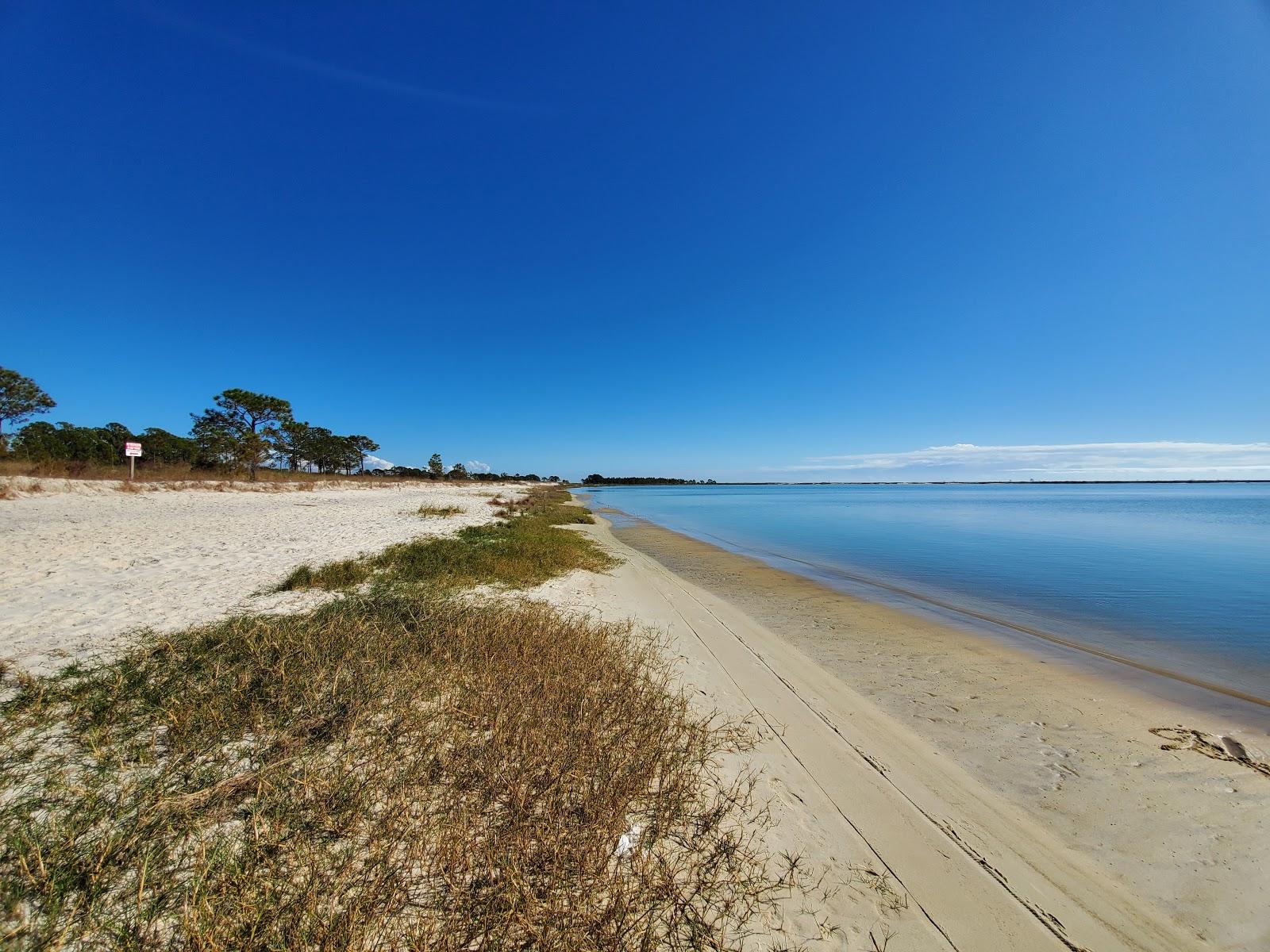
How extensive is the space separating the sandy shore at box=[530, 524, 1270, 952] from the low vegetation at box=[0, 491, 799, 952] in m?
0.66

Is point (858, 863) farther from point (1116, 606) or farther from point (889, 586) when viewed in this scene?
point (1116, 606)

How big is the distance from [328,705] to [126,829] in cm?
140

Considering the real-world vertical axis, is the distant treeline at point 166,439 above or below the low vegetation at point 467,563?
above

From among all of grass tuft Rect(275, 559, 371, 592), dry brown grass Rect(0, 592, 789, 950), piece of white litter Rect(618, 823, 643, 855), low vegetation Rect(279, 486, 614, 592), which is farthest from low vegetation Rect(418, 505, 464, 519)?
piece of white litter Rect(618, 823, 643, 855)

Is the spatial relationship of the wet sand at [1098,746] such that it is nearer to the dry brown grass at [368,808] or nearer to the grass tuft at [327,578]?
the dry brown grass at [368,808]

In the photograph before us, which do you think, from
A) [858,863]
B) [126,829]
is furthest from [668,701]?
[126,829]

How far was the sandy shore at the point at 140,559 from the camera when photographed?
20.1 ft

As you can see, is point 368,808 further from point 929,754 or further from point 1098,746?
point 1098,746

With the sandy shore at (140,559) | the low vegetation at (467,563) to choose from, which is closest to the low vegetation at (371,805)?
the sandy shore at (140,559)

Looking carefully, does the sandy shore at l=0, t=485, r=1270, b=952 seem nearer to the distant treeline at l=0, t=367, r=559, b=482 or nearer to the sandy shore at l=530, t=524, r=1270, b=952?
the sandy shore at l=530, t=524, r=1270, b=952

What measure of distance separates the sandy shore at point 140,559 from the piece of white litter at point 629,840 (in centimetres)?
606

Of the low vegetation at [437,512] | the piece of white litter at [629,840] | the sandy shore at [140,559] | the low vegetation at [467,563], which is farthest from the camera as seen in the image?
the low vegetation at [437,512]

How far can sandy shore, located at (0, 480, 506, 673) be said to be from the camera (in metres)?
6.12

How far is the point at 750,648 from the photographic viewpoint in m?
7.36
